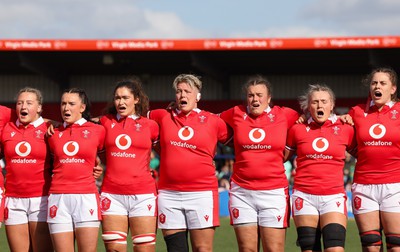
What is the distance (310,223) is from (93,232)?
6.75ft

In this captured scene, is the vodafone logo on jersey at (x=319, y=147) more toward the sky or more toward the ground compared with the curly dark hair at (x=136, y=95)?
more toward the ground

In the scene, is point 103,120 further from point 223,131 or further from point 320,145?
point 320,145

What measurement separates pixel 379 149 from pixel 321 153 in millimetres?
572

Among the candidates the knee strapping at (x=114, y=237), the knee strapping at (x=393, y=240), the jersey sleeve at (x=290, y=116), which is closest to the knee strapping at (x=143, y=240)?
the knee strapping at (x=114, y=237)

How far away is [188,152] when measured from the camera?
322 inches

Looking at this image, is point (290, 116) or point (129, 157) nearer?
point (129, 157)

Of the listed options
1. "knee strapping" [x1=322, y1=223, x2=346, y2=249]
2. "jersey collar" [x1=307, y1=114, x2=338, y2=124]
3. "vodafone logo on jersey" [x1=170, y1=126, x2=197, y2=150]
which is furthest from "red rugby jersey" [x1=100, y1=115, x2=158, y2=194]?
"knee strapping" [x1=322, y1=223, x2=346, y2=249]

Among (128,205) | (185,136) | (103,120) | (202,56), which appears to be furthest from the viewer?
(202,56)

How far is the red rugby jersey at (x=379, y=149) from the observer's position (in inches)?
324

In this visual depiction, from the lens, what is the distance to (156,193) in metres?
8.23

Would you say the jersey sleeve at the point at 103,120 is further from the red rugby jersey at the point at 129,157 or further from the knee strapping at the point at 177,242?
the knee strapping at the point at 177,242

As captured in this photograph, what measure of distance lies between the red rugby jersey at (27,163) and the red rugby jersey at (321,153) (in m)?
2.43

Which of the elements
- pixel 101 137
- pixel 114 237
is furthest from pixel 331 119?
pixel 114 237

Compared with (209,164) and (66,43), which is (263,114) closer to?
(209,164)
